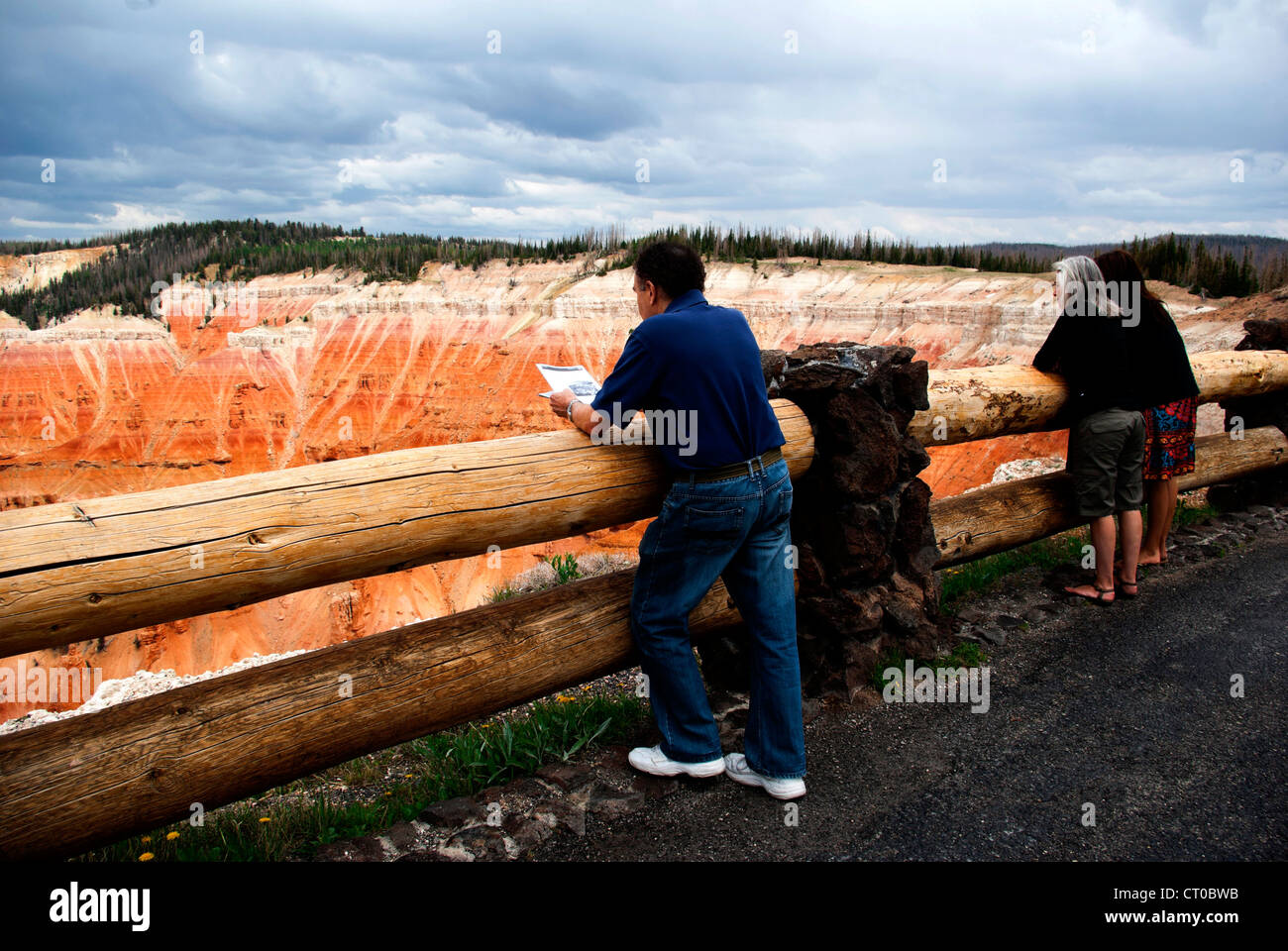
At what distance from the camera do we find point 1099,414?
4797 mm

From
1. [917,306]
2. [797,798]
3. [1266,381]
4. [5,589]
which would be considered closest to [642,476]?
[797,798]

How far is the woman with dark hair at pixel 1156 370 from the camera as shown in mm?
4672

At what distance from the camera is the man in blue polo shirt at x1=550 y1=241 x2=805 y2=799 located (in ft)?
9.29

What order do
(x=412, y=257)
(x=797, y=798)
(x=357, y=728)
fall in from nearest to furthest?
(x=357, y=728) < (x=797, y=798) < (x=412, y=257)

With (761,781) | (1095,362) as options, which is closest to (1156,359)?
(1095,362)

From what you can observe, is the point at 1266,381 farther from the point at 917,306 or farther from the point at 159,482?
the point at 159,482

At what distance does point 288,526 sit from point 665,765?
1.68 m

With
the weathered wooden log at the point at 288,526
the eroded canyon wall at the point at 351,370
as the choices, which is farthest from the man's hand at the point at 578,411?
the eroded canyon wall at the point at 351,370

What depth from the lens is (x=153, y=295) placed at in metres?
43.5

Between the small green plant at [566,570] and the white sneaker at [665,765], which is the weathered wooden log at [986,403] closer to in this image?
the white sneaker at [665,765]

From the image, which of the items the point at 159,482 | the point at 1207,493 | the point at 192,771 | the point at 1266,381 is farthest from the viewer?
the point at 159,482

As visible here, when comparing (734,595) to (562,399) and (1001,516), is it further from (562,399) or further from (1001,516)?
(1001,516)

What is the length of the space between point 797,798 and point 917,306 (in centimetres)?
2252

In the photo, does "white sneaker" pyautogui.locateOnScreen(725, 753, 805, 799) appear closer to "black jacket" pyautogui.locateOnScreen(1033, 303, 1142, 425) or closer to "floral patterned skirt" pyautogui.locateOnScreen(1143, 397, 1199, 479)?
"black jacket" pyautogui.locateOnScreen(1033, 303, 1142, 425)
